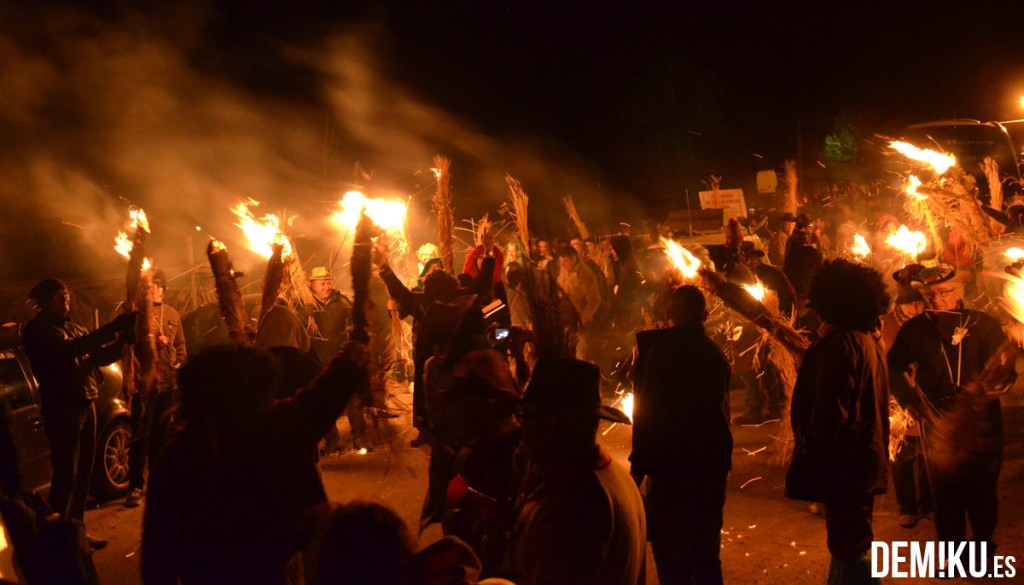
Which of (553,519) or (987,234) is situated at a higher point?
(987,234)

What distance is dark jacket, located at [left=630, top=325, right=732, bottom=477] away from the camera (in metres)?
4.09

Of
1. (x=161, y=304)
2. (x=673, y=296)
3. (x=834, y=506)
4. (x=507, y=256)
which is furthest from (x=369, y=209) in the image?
(x=507, y=256)

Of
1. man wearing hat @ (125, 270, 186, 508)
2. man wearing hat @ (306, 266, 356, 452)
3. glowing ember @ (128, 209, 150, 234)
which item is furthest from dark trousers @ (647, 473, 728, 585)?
man wearing hat @ (306, 266, 356, 452)

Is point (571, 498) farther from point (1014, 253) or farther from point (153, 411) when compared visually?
point (1014, 253)

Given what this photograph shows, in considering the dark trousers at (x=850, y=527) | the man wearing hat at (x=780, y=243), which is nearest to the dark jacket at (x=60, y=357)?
the dark trousers at (x=850, y=527)

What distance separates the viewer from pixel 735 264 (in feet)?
29.1

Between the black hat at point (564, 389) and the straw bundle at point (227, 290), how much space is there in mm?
2986

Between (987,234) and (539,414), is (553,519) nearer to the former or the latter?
(539,414)

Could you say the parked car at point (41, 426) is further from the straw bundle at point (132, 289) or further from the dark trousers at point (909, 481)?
the dark trousers at point (909, 481)

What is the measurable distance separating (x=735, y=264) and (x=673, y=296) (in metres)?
4.82

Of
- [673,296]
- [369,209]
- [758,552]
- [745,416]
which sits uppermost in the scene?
[369,209]

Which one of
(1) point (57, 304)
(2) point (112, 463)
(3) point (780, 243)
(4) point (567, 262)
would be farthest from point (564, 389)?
(3) point (780, 243)

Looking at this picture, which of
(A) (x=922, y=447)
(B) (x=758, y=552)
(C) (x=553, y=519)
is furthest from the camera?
(B) (x=758, y=552)

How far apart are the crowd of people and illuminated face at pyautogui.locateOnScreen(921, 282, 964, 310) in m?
0.01
